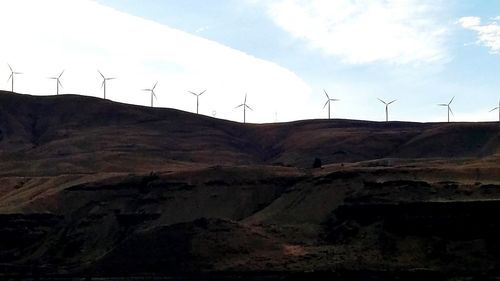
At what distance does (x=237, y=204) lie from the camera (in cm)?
11625

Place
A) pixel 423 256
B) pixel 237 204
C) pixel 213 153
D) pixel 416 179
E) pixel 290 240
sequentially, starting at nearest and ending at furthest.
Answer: pixel 423 256 < pixel 290 240 < pixel 416 179 < pixel 237 204 < pixel 213 153

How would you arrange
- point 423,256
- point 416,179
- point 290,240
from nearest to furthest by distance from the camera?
1. point 423,256
2. point 290,240
3. point 416,179

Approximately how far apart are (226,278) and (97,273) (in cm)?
1695

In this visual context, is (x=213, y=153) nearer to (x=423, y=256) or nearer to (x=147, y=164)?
(x=147, y=164)

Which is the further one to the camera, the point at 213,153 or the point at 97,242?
the point at 213,153

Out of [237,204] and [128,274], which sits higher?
[237,204]

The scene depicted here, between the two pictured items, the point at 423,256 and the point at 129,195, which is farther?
the point at 129,195

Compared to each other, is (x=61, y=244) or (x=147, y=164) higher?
(x=147, y=164)

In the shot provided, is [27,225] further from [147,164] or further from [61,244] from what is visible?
[147,164]

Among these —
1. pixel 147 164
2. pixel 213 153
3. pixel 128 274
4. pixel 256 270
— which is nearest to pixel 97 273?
pixel 128 274

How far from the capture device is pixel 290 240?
99.3 meters

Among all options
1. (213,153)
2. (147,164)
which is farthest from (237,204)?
(213,153)

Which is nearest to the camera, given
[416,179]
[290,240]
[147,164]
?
[290,240]

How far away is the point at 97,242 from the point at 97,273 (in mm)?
12800
